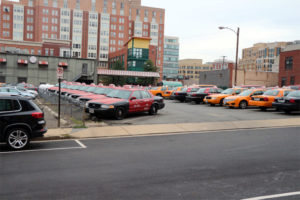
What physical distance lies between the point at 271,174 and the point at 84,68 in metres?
50.4

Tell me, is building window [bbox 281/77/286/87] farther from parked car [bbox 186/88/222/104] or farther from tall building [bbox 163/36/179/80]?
tall building [bbox 163/36/179/80]

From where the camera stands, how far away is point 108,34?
113750 millimetres

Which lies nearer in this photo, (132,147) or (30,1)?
(132,147)

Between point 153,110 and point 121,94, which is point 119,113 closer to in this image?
point 121,94

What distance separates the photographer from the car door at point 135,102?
52.1 feet

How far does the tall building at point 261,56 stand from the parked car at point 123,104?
137m

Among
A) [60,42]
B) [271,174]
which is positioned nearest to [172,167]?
[271,174]

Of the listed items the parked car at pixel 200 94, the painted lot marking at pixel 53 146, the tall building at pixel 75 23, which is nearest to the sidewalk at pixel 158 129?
the painted lot marking at pixel 53 146

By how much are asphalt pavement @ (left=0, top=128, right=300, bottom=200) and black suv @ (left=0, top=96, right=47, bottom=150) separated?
480 mm

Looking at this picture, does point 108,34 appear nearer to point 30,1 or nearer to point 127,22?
point 127,22

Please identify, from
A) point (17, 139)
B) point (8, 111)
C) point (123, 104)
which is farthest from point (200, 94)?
point (8, 111)

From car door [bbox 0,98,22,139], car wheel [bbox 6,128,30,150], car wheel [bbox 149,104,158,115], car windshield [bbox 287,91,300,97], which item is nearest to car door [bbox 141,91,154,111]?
car wheel [bbox 149,104,158,115]

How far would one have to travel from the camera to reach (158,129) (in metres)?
13.0

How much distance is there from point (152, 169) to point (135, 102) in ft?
30.7
